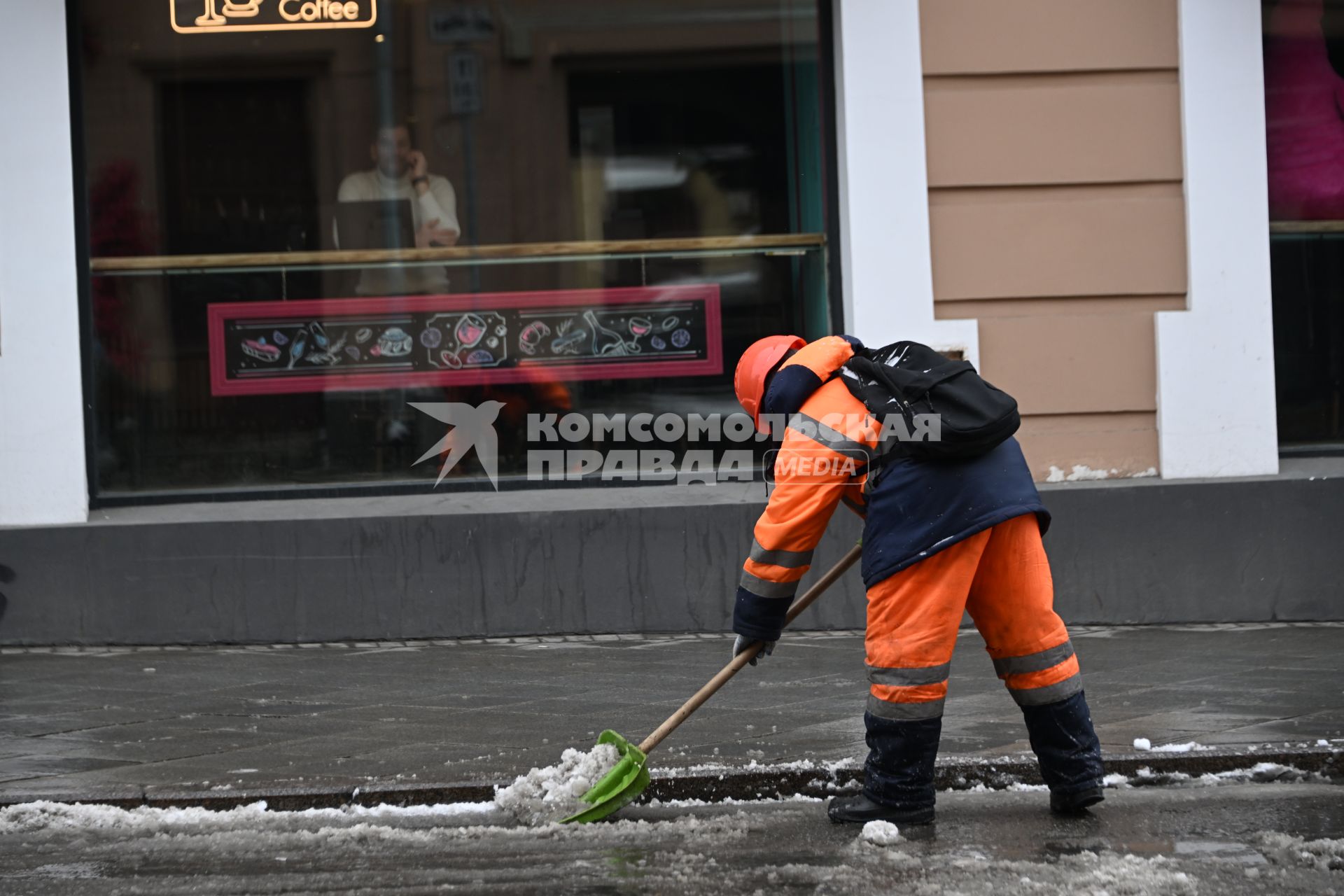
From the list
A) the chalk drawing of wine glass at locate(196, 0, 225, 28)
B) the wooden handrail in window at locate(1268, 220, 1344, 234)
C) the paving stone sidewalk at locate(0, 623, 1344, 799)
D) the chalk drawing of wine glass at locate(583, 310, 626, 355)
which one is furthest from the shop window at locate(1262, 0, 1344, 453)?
the chalk drawing of wine glass at locate(196, 0, 225, 28)

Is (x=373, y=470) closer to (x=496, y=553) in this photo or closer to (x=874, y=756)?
(x=496, y=553)

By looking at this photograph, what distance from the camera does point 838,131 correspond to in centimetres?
758

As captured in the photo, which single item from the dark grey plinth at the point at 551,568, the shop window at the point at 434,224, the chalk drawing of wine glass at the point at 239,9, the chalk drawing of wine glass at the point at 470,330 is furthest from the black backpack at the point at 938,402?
the chalk drawing of wine glass at the point at 239,9

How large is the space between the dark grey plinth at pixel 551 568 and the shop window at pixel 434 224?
506 millimetres

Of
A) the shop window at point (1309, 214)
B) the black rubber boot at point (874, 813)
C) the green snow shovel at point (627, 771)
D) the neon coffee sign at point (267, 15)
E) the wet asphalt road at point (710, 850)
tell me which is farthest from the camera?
the shop window at point (1309, 214)

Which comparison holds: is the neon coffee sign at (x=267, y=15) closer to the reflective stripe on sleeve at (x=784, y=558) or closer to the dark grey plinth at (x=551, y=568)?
the dark grey plinth at (x=551, y=568)

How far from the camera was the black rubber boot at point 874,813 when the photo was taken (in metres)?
4.12

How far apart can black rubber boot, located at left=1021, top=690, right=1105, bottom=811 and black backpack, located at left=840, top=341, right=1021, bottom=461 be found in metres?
0.81

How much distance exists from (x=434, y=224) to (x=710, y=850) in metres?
4.68

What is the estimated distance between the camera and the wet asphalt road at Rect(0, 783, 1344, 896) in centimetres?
365

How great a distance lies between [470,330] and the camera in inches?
306

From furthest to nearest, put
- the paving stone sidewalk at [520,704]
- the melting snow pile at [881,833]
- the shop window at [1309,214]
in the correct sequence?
the shop window at [1309,214] → the paving stone sidewalk at [520,704] → the melting snow pile at [881,833]

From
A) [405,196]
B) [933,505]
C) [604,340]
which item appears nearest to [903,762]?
[933,505]

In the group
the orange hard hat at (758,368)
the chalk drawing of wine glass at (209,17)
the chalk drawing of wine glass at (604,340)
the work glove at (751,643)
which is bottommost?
the work glove at (751,643)
